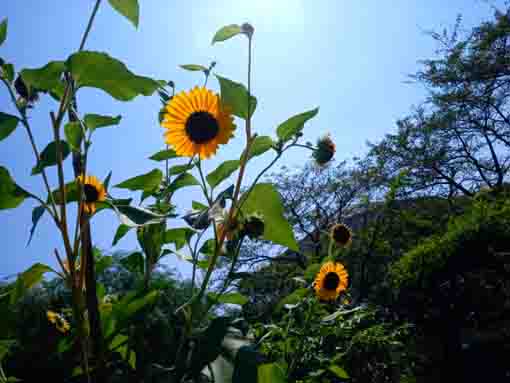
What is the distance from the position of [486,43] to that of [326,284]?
9.61m

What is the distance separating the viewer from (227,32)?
1.31 ft

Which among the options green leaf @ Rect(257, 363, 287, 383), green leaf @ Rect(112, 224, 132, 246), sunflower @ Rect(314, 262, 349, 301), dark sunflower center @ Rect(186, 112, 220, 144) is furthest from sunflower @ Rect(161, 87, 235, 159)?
sunflower @ Rect(314, 262, 349, 301)

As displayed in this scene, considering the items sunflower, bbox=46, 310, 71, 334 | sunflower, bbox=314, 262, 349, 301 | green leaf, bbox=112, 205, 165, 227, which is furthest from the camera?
sunflower, bbox=314, 262, 349, 301

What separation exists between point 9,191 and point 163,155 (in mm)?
150

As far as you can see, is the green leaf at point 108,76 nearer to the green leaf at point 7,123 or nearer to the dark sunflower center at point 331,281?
the green leaf at point 7,123

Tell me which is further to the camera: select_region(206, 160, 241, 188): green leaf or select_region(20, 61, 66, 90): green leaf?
select_region(206, 160, 241, 188): green leaf

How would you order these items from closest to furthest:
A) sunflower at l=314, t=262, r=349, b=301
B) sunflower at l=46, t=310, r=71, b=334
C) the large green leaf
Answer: the large green leaf → sunflower at l=46, t=310, r=71, b=334 → sunflower at l=314, t=262, r=349, b=301

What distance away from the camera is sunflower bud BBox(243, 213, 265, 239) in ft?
1.44

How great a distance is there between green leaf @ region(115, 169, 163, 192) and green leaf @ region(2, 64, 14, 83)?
0.40ft

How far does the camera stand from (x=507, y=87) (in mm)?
9383

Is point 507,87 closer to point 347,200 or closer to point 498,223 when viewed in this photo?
point 347,200

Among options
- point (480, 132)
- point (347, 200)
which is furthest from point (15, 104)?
point (347, 200)

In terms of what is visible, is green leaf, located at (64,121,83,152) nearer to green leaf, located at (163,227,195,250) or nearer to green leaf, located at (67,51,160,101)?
green leaf, located at (67,51,160,101)

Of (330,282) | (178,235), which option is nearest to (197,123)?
(178,235)
